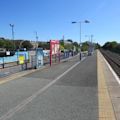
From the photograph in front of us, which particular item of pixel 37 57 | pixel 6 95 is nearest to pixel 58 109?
pixel 6 95

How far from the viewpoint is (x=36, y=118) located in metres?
7.91

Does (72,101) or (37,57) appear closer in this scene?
(72,101)

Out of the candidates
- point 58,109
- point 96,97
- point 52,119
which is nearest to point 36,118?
point 52,119

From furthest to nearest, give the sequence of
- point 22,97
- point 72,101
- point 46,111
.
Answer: point 22,97, point 72,101, point 46,111

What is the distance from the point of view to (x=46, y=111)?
8.73 metres

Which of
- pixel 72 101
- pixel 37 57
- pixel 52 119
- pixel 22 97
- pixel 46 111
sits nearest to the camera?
pixel 52 119

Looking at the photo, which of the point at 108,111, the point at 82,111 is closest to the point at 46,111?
the point at 82,111

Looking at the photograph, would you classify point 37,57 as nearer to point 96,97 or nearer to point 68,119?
point 96,97

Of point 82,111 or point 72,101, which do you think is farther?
point 72,101

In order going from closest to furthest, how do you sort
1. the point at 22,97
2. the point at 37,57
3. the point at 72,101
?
the point at 72,101 < the point at 22,97 < the point at 37,57

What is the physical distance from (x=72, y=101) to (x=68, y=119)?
A: 2596mm

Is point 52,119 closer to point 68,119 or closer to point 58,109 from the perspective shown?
point 68,119

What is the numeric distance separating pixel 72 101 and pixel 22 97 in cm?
184

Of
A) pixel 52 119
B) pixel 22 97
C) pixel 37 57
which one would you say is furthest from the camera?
pixel 37 57
